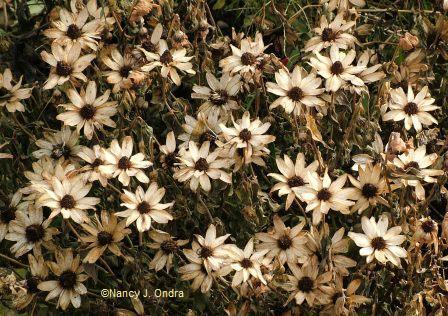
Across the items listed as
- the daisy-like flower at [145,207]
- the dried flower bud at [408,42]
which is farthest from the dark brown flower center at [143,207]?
the dried flower bud at [408,42]

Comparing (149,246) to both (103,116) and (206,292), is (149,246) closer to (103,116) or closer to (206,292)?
(206,292)

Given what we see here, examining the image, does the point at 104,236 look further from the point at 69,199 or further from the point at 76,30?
the point at 76,30

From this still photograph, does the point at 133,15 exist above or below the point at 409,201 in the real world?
above

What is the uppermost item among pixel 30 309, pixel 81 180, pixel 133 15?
pixel 133 15

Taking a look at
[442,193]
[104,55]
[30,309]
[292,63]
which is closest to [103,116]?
[104,55]

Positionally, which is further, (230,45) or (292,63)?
(292,63)

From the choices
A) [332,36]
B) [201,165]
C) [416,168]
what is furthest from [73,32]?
[416,168]

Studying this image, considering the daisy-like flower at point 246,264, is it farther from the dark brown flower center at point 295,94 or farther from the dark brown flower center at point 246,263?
the dark brown flower center at point 295,94

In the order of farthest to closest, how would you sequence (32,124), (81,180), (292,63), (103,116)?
(292,63) < (32,124) < (103,116) < (81,180)
